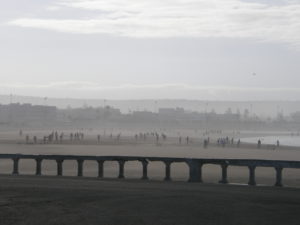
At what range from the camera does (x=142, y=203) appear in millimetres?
12992

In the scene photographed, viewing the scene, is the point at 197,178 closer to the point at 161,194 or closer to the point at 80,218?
the point at 161,194

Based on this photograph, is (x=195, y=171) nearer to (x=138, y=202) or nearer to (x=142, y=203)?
(x=138, y=202)


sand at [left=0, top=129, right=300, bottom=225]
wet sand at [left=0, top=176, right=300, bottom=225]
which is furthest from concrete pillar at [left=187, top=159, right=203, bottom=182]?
wet sand at [left=0, top=176, right=300, bottom=225]

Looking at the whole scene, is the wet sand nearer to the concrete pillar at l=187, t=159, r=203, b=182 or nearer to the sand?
the sand

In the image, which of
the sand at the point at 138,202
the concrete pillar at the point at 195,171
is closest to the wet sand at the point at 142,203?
the sand at the point at 138,202

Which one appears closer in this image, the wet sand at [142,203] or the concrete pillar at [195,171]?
the wet sand at [142,203]

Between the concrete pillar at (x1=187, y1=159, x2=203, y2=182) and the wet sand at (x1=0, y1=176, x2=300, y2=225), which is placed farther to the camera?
the concrete pillar at (x1=187, y1=159, x2=203, y2=182)

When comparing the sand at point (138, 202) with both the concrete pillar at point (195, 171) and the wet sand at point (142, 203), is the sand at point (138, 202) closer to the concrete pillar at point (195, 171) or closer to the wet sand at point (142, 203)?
the wet sand at point (142, 203)

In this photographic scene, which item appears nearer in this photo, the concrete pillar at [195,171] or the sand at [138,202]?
the sand at [138,202]

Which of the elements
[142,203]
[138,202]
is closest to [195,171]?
[138,202]

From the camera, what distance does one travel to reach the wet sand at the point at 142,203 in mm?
11047

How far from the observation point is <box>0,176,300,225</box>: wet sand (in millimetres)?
11047

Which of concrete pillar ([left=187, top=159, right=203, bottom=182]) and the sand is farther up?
concrete pillar ([left=187, top=159, right=203, bottom=182])

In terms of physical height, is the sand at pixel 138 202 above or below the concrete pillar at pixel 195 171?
below
